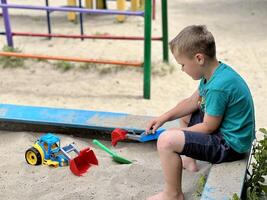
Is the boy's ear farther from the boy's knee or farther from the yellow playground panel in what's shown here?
the yellow playground panel

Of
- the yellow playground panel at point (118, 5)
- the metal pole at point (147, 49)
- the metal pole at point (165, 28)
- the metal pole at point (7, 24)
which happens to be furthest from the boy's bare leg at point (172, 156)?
the yellow playground panel at point (118, 5)

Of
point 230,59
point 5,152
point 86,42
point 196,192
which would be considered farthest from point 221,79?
point 86,42

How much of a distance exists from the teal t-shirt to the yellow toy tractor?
2.26 feet

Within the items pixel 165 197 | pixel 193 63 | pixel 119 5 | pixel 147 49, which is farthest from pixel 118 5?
pixel 165 197

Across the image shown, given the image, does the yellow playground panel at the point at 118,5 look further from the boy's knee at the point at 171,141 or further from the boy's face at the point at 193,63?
the boy's knee at the point at 171,141

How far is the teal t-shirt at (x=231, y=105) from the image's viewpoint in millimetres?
2018

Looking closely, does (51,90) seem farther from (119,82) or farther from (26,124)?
(26,124)

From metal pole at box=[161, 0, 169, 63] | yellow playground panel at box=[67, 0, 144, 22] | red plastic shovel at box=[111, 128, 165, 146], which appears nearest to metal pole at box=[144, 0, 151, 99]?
metal pole at box=[161, 0, 169, 63]

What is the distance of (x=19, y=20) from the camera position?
250 inches

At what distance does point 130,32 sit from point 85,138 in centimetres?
295

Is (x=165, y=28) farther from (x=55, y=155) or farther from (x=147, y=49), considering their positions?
(x=55, y=155)

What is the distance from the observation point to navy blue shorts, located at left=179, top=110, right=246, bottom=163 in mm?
2057

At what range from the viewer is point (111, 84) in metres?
4.12

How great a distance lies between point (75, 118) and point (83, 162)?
39 centimetres
